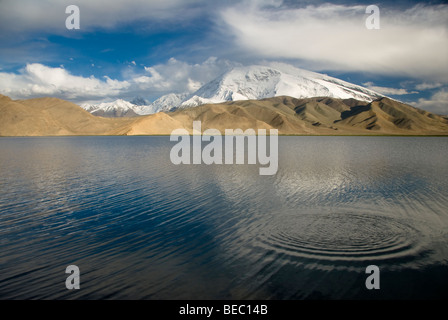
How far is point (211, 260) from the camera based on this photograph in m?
12.8

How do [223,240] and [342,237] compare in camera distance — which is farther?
[342,237]

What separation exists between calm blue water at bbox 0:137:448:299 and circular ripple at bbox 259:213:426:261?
55mm

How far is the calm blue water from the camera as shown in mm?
10617

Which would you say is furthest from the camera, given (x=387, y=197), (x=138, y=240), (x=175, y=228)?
(x=387, y=197)

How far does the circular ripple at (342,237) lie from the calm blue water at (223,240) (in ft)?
0.18

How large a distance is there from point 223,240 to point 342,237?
6.08 metres

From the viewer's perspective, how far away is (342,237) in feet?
50.4

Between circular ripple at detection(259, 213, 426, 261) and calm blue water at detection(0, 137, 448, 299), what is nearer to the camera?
calm blue water at detection(0, 137, 448, 299)

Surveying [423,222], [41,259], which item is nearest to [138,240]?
[41,259]

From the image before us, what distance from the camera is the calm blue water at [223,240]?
10.6m

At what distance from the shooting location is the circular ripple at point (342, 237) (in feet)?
44.0

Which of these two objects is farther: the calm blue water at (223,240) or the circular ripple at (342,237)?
the circular ripple at (342,237)
